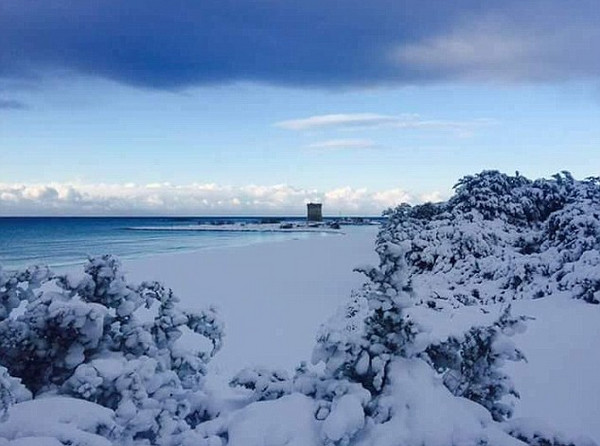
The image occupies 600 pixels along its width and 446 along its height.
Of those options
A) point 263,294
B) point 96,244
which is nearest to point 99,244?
point 96,244

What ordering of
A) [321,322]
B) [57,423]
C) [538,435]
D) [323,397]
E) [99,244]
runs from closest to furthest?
[57,423]
[538,435]
[323,397]
[321,322]
[99,244]

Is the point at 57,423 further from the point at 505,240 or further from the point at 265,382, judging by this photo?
the point at 505,240

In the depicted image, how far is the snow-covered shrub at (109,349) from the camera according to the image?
10.4 feet

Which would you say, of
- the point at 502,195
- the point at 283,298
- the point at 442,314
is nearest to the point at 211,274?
the point at 283,298

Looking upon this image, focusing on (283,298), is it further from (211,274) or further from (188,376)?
(188,376)

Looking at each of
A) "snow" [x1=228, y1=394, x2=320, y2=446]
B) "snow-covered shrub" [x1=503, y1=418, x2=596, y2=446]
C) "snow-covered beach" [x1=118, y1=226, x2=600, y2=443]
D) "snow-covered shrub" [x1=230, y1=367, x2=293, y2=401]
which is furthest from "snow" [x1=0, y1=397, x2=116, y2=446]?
"snow-covered shrub" [x1=503, y1=418, x2=596, y2=446]

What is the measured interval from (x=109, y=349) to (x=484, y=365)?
7.49 feet

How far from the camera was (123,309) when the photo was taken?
383cm

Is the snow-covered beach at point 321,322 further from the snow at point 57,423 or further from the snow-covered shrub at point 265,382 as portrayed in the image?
the snow at point 57,423

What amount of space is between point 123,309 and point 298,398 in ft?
4.32

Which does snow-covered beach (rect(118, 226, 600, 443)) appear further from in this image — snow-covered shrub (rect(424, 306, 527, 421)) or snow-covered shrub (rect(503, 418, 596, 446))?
snow-covered shrub (rect(424, 306, 527, 421))

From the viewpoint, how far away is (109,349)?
3727 mm

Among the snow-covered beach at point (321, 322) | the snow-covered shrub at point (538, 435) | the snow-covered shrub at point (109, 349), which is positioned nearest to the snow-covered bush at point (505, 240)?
the snow-covered beach at point (321, 322)

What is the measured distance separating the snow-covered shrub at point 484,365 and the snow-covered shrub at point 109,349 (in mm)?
1521
